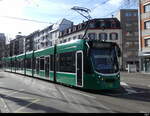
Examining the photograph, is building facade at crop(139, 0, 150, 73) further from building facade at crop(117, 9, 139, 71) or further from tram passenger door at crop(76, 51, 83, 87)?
tram passenger door at crop(76, 51, 83, 87)

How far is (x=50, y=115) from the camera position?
26.6ft

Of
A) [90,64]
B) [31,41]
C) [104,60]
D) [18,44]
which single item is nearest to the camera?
[90,64]

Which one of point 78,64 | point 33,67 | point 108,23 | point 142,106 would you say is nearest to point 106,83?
point 78,64

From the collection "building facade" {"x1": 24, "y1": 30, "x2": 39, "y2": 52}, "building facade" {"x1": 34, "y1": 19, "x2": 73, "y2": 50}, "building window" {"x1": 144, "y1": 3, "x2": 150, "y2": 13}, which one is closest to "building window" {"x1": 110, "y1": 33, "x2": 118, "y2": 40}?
"building facade" {"x1": 34, "y1": 19, "x2": 73, "y2": 50}

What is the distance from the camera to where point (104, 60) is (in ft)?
45.2

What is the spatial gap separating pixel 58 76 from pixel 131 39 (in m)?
58.7

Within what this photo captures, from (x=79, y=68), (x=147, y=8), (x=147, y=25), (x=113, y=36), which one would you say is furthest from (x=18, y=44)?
(x=79, y=68)

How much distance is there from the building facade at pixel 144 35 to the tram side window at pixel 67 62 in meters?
29.6

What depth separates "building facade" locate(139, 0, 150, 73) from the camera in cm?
4456

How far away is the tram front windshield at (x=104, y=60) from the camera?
1358 centimetres

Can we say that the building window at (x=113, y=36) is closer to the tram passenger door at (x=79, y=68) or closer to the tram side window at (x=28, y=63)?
the tram side window at (x=28, y=63)

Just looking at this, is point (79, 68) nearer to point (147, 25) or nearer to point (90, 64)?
point (90, 64)

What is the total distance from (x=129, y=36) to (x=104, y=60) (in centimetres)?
6144

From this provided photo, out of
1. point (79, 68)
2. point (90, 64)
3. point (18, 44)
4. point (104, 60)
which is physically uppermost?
point (18, 44)
